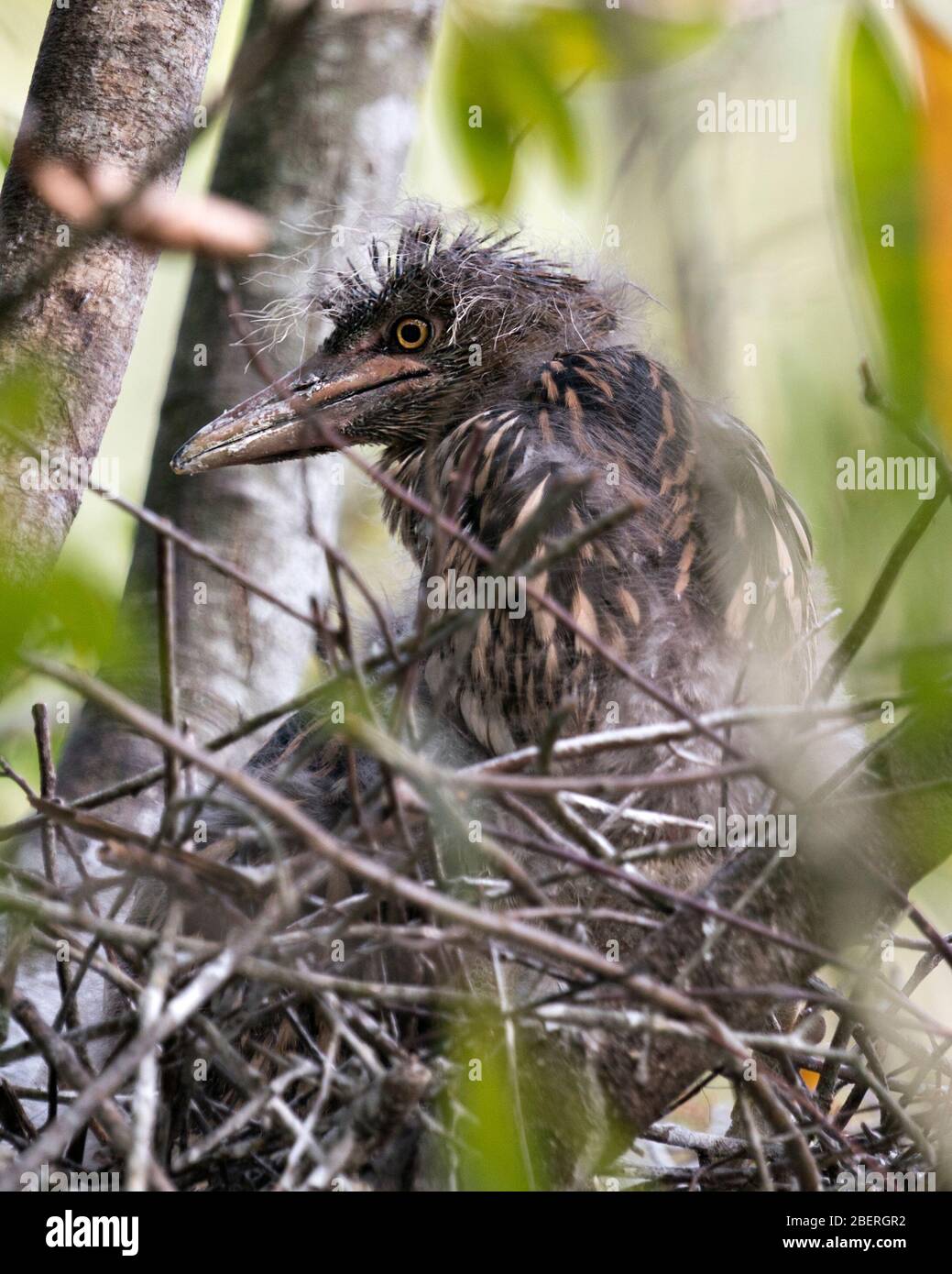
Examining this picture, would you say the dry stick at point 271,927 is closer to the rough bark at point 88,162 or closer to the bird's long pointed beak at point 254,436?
the rough bark at point 88,162

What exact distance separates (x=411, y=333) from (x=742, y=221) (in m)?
1.52

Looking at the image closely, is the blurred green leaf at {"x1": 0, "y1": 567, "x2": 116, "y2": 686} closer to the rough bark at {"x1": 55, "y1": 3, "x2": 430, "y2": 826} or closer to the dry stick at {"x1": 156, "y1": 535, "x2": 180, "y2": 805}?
the dry stick at {"x1": 156, "y1": 535, "x2": 180, "y2": 805}

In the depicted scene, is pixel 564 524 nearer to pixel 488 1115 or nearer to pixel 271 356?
pixel 488 1115

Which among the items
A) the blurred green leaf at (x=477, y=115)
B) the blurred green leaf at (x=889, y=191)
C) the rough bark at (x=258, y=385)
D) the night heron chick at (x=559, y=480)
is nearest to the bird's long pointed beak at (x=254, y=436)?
the night heron chick at (x=559, y=480)

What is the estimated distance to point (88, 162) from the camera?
1841 millimetres

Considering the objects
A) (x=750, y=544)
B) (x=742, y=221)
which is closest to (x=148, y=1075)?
(x=750, y=544)

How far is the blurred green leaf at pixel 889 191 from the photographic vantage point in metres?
0.67

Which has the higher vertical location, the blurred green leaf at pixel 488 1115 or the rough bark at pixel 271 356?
the rough bark at pixel 271 356

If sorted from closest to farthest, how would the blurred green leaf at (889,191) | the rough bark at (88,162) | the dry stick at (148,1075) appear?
the blurred green leaf at (889,191), the dry stick at (148,1075), the rough bark at (88,162)

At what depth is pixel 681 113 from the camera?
2920 millimetres

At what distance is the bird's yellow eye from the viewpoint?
2746 millimetres

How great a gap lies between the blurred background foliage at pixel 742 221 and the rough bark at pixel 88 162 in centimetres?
14

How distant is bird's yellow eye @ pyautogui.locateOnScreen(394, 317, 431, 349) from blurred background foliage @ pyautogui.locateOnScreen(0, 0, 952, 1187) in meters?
0.37
